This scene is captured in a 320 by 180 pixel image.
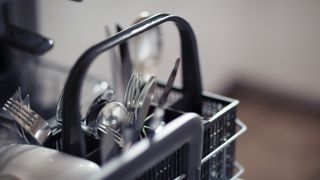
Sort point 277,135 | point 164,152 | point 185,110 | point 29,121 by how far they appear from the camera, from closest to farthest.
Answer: point 164,152, point 29,121, point 185,110, point 277,135

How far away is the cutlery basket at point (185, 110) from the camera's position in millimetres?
656

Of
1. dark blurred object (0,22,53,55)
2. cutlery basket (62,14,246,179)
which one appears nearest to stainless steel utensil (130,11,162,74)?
cutlery basket (62,14,246,179)

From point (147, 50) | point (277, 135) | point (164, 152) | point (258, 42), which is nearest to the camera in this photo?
point (164, 152)

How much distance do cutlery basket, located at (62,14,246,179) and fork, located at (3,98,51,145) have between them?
0.28 ft

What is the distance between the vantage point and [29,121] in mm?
750

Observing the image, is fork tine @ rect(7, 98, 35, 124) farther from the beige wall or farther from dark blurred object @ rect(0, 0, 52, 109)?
the beige wall

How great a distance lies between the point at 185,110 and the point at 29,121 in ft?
0.78

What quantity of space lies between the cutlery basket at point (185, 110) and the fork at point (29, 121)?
0.09 m

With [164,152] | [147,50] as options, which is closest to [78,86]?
[164,152]

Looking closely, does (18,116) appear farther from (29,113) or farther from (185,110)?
(185,110)

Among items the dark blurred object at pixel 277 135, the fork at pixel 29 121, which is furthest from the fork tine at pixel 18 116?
the dark blurred object at pixel 277 135

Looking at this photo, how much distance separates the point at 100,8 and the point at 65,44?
177 millimetres

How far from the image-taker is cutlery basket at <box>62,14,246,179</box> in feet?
2.15

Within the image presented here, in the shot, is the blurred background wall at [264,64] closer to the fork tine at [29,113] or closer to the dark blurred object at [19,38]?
the dark blurred object at [19,38]
